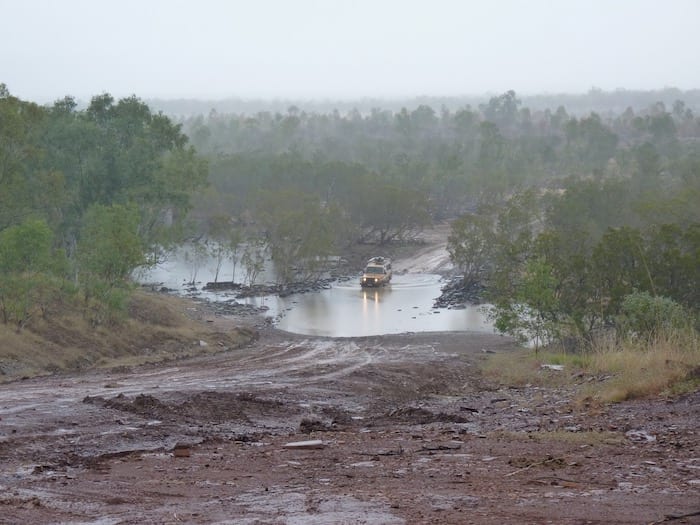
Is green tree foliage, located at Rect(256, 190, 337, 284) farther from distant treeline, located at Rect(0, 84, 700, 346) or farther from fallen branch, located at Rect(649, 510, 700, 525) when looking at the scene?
fallen branch, located at Rect(649, 510, 700, 525)

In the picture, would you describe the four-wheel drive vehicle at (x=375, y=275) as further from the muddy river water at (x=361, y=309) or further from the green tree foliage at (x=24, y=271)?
the green tree foliage at (x=24, y=271)

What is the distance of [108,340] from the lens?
3131cm

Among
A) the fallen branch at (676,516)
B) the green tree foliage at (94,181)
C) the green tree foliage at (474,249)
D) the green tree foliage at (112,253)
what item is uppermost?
the green tree foliage at (94,181)

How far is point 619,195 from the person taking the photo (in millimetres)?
62969

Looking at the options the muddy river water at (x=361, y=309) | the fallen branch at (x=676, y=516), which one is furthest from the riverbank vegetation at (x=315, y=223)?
the fallen branch at (x=676, y=516)

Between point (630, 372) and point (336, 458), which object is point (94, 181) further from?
point (336, 458)

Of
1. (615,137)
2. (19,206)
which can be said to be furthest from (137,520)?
(615,137)

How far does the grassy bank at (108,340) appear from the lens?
1039 inches

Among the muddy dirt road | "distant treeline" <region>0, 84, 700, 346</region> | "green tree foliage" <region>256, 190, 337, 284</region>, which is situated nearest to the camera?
the muddy dirt road

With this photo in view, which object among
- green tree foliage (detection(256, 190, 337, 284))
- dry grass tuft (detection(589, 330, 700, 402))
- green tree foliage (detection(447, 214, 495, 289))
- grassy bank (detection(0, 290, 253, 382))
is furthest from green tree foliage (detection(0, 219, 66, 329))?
green tree foliage (detection(447, 214, 495, 289))

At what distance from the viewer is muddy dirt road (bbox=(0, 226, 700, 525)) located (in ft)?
22.9

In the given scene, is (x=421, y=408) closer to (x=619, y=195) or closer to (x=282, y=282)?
(x=282, y=282)

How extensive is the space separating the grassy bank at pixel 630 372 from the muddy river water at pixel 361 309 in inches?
820

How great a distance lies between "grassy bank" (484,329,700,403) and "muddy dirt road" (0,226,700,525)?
0.46m
